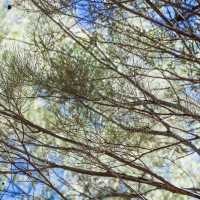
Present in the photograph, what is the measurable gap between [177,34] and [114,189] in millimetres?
805

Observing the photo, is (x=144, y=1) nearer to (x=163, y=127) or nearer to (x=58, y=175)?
(x=163, y=127)

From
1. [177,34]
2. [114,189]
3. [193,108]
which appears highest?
[177,34]

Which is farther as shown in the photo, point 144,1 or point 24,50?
point 24,50

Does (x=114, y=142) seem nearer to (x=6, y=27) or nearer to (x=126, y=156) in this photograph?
(x=126, y=156)

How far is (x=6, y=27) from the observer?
13.9 ft

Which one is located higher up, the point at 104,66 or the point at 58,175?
the point at 104,66

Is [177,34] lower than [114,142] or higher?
higher

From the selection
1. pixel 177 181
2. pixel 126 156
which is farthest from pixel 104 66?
pixel 177 181

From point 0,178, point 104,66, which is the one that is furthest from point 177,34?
point 0,178

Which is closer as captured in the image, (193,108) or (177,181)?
(193,108)

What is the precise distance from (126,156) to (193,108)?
381mm

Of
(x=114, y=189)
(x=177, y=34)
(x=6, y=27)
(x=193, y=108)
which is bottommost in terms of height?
(x=114, y=189)

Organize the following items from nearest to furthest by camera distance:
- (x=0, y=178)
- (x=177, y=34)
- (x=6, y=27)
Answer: (x=177, y=34) < (x=0, y=178) < (x=6, y=27)

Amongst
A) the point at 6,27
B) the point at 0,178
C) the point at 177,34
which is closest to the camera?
the point at 177,34
